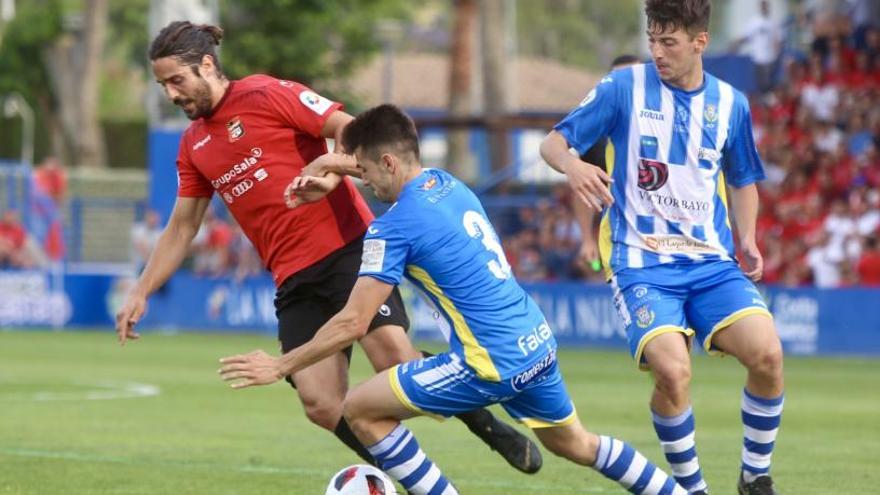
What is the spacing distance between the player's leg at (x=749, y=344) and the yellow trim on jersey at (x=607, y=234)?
1.53ft

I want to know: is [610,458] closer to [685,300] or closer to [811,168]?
[685,300]

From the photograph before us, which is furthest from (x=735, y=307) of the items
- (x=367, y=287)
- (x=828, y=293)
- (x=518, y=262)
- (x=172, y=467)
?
(x=518, y=262)

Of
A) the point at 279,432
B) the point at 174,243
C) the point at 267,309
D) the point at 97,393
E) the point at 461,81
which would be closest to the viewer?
the point at 174,243

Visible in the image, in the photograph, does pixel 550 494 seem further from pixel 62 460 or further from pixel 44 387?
pixel 44 387

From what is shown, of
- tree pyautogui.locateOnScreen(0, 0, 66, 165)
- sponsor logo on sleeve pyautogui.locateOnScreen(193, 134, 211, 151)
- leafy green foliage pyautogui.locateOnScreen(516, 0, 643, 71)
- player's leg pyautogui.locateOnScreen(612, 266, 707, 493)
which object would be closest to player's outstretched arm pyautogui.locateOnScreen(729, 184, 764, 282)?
player's leg pyautogui.locateOnScreen(612, 266, 707, 493)

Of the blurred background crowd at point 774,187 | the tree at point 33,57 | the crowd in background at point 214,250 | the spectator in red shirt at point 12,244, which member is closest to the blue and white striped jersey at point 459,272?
the blurred background crowd at point 774,187

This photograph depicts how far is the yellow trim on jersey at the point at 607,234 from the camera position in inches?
338

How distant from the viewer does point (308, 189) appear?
318 inches

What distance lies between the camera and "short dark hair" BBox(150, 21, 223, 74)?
8477 millimetres

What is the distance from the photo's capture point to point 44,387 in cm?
1752

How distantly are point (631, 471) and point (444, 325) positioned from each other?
1.01 metres

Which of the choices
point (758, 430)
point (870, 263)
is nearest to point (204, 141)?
point (758, 430)

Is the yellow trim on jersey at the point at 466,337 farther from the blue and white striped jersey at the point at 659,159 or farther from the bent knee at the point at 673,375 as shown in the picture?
the blue and white striped jersey at the point at 659,159

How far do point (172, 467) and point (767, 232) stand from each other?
46.6ft
